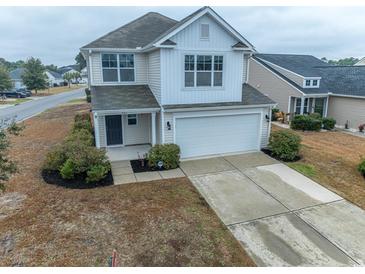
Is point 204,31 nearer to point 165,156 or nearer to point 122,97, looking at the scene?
point 122,97

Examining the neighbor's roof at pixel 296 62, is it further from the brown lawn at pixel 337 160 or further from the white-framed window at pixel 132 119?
the white-framed window at pixel 132 119

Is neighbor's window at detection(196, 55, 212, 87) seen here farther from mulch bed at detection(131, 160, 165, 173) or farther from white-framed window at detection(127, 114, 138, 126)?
mulch bed at detection(131, 160, 165, 173)

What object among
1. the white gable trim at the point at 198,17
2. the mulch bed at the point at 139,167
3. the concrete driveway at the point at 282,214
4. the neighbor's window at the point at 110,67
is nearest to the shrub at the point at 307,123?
the concrete driveway at the point at 282,214

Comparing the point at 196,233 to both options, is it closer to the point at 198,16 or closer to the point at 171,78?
the point at 171,78

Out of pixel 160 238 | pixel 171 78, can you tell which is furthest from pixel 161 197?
pixel 171 78

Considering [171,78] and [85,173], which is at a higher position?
[171,78]

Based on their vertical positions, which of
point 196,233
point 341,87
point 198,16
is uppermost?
point 198,16

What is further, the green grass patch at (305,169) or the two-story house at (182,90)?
the two-story house at (182,90)
